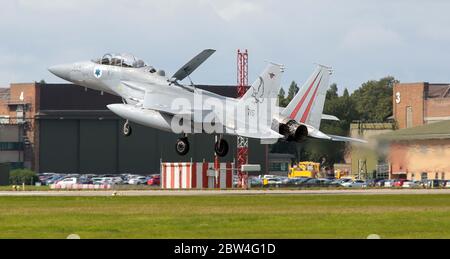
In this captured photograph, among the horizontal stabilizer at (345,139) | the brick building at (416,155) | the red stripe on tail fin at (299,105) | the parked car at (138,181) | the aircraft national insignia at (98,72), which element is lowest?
the parked car at (138,181)

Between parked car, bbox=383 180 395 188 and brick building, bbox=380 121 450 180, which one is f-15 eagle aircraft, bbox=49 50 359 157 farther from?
parked car, bbox=383 180 395 188

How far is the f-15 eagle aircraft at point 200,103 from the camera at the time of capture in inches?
2384

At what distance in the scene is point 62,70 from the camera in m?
67.9

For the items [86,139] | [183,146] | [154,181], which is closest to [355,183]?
[154,181]

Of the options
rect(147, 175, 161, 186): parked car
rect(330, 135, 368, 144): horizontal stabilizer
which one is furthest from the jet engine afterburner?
rect(147, 175, 161, 186): parked car

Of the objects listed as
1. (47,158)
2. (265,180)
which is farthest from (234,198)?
(47,158)

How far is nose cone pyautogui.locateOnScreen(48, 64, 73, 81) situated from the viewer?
6750 centimetres

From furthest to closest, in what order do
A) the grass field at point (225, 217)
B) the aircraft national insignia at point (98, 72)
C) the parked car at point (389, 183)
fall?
the parked car at point (389, 183) → the aircraft national insignia at point (98, 72) → the grass field at point (225, 217)

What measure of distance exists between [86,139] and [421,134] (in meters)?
77.2

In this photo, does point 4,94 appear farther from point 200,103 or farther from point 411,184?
point 200,103

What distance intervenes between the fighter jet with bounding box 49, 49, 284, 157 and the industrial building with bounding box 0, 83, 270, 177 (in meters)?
77.7

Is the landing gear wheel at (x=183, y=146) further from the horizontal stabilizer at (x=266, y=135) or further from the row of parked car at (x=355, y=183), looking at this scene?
the row of parked car at (x=355, y=183)

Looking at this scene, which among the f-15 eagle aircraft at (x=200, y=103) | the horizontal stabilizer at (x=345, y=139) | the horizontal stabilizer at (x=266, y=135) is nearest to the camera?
the horizontal stabilizer at (x=266, y=135)

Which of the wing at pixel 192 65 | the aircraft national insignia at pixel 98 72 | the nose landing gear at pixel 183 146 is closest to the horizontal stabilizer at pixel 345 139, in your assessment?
the nose landing gear at pixel 183 146
